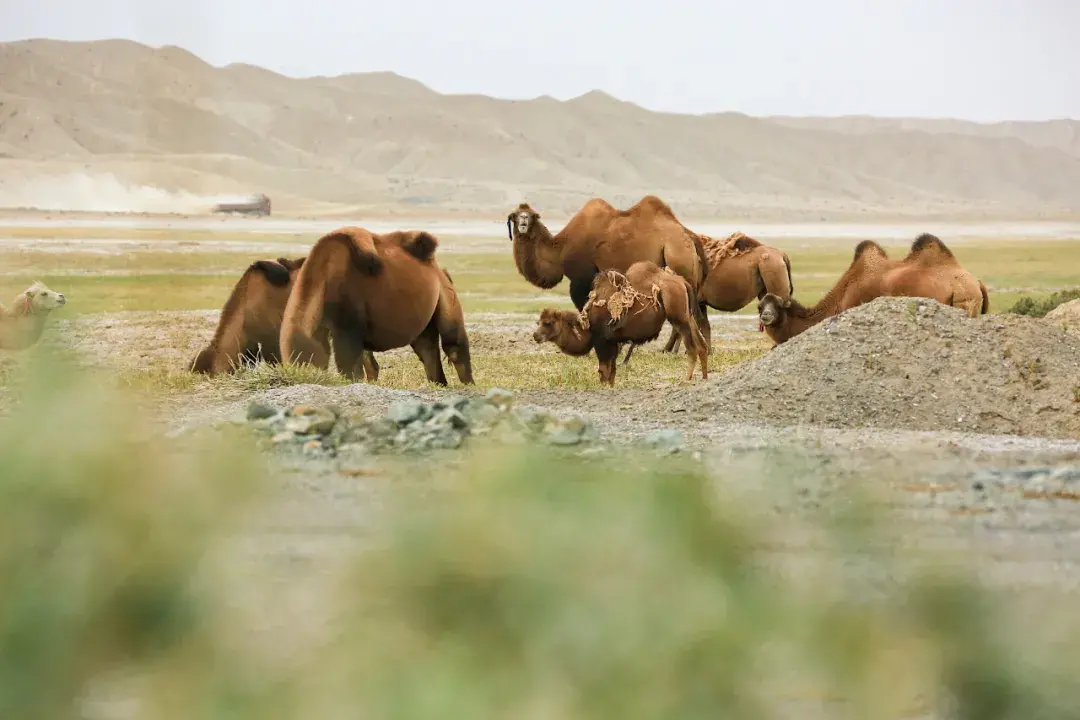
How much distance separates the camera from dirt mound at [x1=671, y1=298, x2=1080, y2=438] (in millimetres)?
8914

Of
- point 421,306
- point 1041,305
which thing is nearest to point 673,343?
point 421,306

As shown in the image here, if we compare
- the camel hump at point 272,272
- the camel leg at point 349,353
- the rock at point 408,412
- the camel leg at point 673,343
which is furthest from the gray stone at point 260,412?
the camel leg at point 673,343

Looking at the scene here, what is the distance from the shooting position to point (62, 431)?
1521 millimetres

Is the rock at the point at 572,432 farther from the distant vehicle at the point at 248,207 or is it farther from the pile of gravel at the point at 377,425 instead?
the distant vehicle at the point at 248,207

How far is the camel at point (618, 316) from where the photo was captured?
1070 cm

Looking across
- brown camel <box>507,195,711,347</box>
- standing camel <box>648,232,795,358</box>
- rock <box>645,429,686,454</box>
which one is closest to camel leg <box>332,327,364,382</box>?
rock <box>645,429,686,454</box>

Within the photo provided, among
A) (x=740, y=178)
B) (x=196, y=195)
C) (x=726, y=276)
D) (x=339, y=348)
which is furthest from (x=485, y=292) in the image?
(x=740, y=178)

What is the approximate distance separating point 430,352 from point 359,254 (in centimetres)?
140

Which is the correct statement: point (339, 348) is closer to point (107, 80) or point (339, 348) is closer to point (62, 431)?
point (62, 431)

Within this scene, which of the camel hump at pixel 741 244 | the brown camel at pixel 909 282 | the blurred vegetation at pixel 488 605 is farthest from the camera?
the camel hump at pixel 741 244

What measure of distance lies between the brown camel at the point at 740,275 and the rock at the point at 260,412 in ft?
22.8

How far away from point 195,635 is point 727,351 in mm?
13294

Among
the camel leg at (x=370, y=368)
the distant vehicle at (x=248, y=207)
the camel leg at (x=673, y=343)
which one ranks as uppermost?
the camel leg at (x=370, y=368)

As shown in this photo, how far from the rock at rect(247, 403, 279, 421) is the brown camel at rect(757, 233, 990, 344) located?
4.66 meters
